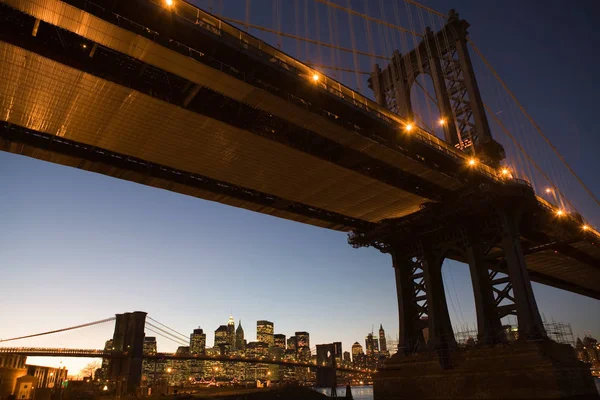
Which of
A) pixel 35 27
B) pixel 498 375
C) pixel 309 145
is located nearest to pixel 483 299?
pixel 498 375

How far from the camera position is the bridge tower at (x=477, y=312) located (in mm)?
29250

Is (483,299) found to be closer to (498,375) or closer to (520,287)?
(520,287)

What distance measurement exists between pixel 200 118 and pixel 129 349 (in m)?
60.2

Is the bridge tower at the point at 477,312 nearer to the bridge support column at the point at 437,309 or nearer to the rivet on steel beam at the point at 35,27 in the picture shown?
the bridge support column at the point at 437,309

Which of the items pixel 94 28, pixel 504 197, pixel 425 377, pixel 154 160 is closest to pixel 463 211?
pixel 504 197

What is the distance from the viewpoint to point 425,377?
112 feet

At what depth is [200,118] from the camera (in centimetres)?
2559

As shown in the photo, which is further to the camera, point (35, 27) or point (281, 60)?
point (281, 60)

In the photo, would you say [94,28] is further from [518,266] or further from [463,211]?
[518,266]

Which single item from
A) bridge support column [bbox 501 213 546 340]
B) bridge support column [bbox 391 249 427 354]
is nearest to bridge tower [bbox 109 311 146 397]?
bridge support column [bbox 391 249 427 354]

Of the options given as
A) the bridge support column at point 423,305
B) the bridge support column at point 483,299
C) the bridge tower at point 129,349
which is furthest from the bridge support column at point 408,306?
the bridge tower at point 129,349

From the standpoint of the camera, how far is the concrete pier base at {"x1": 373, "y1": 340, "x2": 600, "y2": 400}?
91.7 feet

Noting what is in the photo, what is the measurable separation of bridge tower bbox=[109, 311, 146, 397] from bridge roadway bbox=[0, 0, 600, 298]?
156 feet

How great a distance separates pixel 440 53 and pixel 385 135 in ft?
66.2
